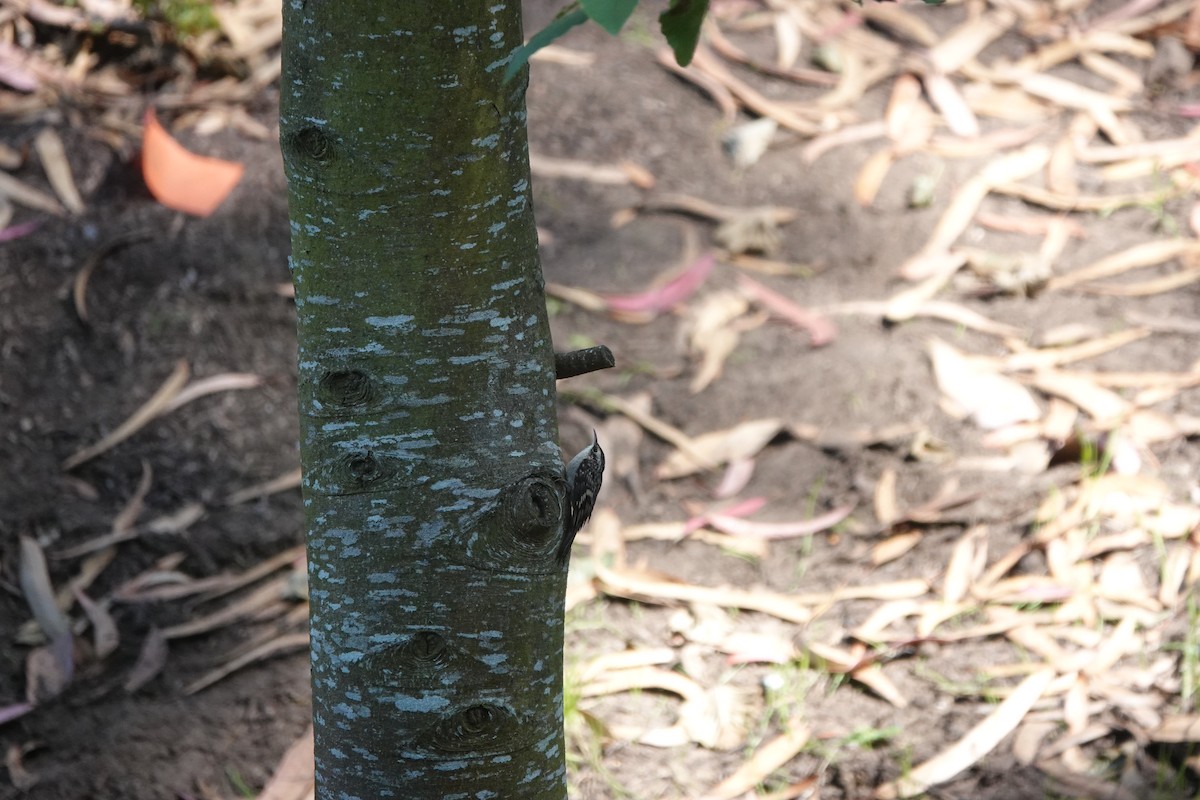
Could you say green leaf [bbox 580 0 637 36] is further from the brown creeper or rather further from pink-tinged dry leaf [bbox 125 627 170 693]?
pink-tinged dry leaf [bbox 125 627 170 693]

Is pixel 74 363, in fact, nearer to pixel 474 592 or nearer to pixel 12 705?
pixel 12 705

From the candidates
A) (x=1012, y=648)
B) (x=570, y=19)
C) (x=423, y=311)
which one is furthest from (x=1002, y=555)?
(x=570, y=19)

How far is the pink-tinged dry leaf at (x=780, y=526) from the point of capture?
214cm

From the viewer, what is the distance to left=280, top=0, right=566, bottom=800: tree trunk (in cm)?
94

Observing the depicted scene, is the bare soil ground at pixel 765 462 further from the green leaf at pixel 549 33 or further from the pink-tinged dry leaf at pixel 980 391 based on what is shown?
the green leaf at pixel 549 33

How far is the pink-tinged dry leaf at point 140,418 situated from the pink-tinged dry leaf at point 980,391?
164cm

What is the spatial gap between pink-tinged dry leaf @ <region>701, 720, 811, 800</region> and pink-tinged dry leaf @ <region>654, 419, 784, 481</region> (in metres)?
0.69

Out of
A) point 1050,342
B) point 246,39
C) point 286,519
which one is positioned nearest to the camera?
point 286,519

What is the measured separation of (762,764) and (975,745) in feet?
1.04

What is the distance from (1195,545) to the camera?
193 centimetres

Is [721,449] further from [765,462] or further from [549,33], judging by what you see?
[549,33]

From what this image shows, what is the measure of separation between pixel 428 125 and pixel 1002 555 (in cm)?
146

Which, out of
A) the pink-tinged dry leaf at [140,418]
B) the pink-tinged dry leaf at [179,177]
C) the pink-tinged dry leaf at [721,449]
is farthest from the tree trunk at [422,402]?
the pink-tinged dry leaf at [179,177]

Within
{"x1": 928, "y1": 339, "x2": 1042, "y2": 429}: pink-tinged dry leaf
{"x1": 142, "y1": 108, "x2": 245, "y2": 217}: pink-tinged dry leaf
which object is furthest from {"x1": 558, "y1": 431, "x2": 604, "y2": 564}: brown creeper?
{"x1": 142, "y1": 108, "x2": 245, "y2": 217}: pink-tinged dry leaf
